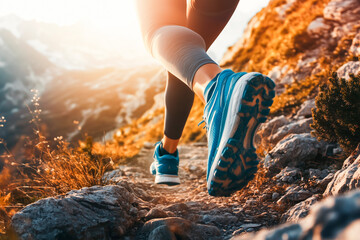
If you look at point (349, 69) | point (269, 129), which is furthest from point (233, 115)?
point (349, 69)

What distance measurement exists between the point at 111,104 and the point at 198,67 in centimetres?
4536

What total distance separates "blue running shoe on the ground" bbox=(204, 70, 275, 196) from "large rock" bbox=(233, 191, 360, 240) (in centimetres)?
77

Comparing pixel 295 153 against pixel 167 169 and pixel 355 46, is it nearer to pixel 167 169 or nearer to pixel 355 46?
pixel 167 169

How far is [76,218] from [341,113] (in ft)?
7.03

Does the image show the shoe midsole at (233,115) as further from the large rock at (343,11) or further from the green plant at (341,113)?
the large rock at (343,11)

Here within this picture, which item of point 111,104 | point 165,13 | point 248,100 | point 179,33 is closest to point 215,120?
point 248,100

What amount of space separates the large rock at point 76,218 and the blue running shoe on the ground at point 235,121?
2.33 feet

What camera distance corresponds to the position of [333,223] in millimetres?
350

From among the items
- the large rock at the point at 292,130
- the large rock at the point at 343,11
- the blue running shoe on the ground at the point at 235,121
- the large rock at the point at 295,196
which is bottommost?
the large rock at the point at 292,130

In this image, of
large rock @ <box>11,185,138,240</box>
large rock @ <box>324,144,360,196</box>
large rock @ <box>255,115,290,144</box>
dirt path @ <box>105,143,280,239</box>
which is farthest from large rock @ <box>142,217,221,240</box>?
large rock @ <box>255,115,290,144</box>

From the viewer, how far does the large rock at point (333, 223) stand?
0.33 metres

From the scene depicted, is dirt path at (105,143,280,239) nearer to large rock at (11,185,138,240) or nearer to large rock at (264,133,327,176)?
large rock at (11,185,138,240)

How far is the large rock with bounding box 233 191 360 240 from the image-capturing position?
328 millimetres

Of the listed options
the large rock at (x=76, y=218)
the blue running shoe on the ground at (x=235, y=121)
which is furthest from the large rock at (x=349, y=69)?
the large rock at (x=76, y=218)
